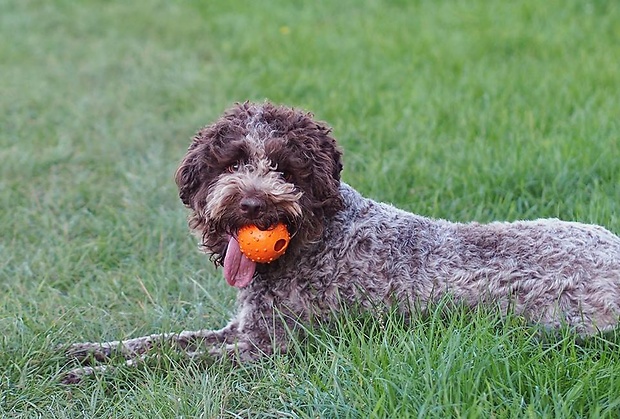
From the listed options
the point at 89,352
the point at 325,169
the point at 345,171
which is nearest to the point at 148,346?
the point at 89,352

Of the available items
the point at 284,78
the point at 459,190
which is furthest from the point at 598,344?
the point at 284,78

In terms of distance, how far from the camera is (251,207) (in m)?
3.88

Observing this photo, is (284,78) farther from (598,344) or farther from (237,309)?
(598,344)

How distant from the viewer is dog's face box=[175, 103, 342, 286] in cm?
391

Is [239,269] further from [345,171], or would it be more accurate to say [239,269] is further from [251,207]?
[345,171]

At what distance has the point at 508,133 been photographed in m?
6.99

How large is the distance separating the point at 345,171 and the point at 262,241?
2.66 m

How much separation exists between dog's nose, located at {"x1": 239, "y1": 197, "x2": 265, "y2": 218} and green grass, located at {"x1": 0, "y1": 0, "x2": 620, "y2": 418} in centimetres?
66

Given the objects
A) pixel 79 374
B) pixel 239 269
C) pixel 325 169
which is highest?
pixel 325 169

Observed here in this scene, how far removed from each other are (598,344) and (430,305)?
77cm

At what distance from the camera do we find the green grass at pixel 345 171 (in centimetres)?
367

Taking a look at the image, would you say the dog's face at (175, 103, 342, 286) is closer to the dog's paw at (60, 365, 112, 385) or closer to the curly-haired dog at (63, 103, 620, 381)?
the curly-haired dog at (63, 103, 620, 381)

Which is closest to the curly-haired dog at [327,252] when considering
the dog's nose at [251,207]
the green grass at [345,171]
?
the dog's nose at [251,207]

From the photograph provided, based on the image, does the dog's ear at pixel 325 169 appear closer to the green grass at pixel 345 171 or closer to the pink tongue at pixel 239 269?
the pink tongue at pixel 239 269
